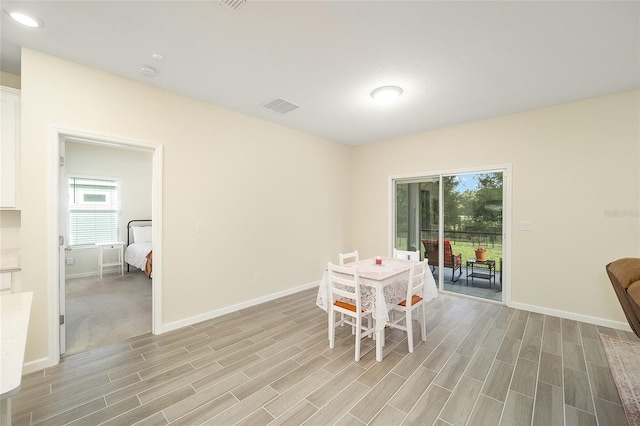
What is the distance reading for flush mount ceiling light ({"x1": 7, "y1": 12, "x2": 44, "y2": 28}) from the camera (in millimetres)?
1879

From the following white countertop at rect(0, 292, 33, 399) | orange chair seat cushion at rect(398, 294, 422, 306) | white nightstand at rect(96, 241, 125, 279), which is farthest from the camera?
white nightstand at rect(96, 241, 125, 279)

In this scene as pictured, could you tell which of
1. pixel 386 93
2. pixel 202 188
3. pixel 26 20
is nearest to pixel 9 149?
pixel 26 20

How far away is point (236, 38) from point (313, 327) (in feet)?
10.2

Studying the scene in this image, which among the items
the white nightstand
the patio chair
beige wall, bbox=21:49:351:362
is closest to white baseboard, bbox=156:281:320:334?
beige wall, bbox=21:49:351:362

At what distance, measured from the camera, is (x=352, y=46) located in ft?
7.28

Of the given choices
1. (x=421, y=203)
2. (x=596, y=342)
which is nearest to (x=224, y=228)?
(x=421, y=203)

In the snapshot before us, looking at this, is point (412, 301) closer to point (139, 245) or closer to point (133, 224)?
point (139, 245)

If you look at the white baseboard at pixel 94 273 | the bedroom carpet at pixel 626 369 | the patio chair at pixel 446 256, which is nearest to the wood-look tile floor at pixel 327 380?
the bedroom carpet at pixel 626 369

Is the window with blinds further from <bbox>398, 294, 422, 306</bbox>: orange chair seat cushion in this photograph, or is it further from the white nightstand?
<bbox>398, 294, 422, 306</bbox>: orange chair seat cushion

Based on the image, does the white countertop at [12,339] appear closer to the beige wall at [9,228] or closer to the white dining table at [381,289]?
the beige wall at [9,228]

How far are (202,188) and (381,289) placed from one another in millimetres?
2529

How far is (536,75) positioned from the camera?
266cm

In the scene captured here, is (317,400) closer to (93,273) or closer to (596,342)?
(596,342)

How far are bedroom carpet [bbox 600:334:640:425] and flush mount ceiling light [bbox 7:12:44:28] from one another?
5.09m
